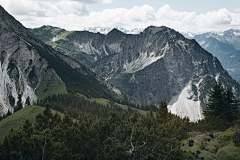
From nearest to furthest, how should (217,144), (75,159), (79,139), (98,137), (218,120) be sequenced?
(217,144)
(75,159)
(79,139)
(98,137)
(218,120)

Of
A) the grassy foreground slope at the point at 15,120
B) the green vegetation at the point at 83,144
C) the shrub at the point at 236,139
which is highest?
the shrub at the point at 236,139

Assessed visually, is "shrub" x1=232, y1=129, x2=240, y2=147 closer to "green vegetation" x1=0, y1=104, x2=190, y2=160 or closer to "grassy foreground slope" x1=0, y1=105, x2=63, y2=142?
"green vegetation" x1=0, y1=104, x2=190, y2=160

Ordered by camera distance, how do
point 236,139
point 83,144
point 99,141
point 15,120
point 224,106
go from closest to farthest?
1. point 236,139
2. point 83,144
3. point 99,141
4. point 224,106
5. point 15,120

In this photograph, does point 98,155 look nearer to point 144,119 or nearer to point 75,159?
point 75,159

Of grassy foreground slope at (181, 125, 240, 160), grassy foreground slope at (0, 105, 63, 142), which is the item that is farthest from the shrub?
grassy foreground slope at (0, 105, 63, 142)

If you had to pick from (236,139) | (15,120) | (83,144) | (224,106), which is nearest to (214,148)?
(236,139)

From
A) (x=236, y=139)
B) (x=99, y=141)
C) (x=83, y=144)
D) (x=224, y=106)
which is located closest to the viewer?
(x=236, y=139)

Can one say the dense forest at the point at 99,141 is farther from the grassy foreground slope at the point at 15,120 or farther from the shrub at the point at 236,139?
the grassy foreground slope at the point at 15,120

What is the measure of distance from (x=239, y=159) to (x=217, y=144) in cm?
928

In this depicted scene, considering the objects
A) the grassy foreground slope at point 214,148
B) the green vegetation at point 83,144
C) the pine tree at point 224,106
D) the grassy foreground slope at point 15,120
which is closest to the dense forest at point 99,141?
the green vegetation at point 83,144

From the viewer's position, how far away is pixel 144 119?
3012 inches

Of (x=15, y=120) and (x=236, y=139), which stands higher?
(x=236, y=139)

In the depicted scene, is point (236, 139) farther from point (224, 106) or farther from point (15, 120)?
point (15, 120)

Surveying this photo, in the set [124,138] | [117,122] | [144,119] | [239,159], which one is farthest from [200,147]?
[117,122]
